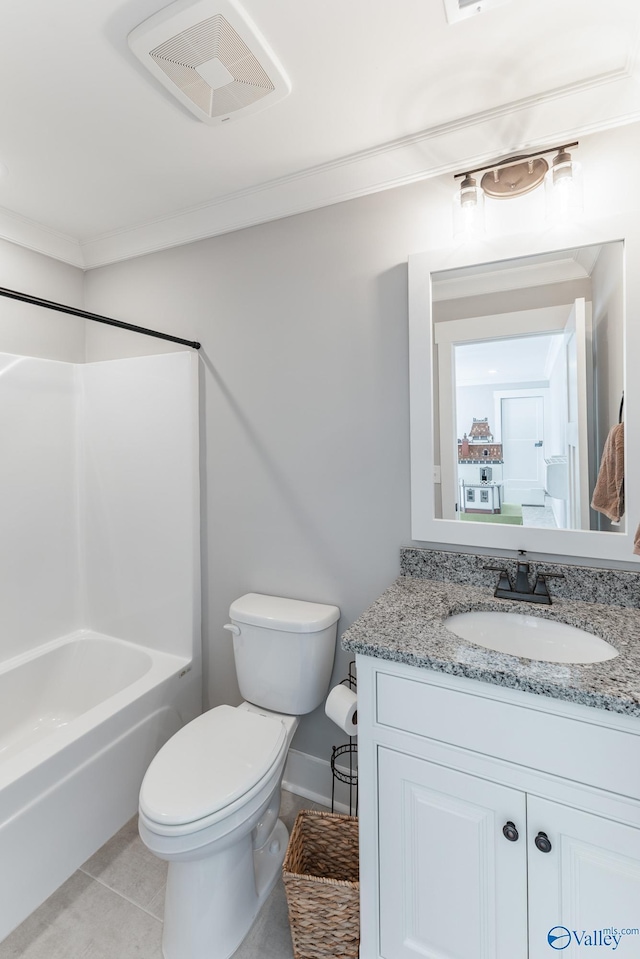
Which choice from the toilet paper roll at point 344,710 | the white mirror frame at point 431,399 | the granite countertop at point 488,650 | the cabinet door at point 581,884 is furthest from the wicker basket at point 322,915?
the white mirror frame at point 431,399

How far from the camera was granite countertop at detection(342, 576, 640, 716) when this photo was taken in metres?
0.93

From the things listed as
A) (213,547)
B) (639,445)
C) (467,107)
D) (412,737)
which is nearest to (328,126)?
(467,107)

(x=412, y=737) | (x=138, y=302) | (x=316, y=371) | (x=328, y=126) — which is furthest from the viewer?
(x=138, y=302)

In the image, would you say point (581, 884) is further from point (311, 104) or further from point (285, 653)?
point (311, 104)

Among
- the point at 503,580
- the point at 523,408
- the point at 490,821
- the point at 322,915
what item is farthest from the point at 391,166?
the point at 322,915

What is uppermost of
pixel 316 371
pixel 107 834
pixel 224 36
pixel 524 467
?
pixel 224 36

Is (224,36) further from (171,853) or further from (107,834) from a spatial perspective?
(107,834)

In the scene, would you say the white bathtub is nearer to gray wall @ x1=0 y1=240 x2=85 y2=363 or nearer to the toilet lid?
the toilet lid

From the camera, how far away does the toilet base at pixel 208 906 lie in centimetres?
131

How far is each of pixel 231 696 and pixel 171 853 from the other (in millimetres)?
899

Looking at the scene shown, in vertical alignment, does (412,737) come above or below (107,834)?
above

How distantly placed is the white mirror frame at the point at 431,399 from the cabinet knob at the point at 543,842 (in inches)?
29.7

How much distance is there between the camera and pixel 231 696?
2113 mm

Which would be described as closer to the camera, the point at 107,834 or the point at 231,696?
the point at 107,834
